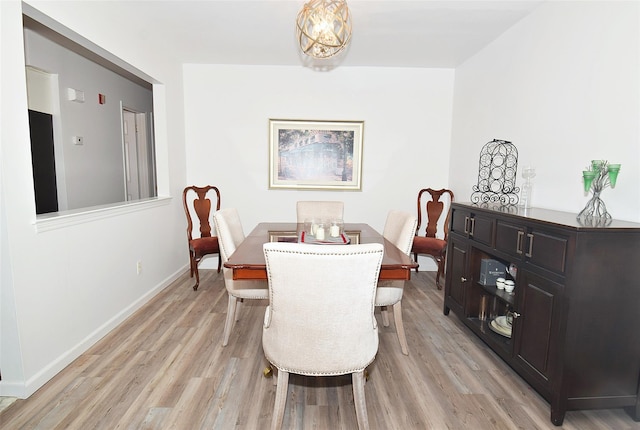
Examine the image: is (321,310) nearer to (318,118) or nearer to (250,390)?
(250,390)

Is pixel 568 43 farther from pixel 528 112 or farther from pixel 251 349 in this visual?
pixel 251 349

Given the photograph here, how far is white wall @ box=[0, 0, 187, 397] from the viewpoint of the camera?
178cm

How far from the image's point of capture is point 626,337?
5.56 feet

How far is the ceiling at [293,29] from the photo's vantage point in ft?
8.72

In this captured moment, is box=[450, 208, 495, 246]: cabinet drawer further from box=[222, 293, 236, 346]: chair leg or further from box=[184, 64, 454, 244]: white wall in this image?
box=[222, 293, 236, 346]: chair leg

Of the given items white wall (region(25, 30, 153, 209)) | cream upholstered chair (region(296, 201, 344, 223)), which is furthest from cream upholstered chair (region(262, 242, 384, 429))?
white wall (region(25, 30, 153, 209))

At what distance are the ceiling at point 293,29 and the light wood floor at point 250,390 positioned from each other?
2.48m

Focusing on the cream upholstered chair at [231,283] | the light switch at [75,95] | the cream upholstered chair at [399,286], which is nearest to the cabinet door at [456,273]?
the cream upholstered chair at [399,286]

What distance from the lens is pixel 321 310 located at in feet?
4.58

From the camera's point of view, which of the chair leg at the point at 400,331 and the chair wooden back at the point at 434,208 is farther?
the chair wooden back at the point at 434,208

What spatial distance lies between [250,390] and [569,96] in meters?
2.83

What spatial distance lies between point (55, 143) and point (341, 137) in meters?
3.11

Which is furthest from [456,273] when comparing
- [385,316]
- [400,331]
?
[400,331]

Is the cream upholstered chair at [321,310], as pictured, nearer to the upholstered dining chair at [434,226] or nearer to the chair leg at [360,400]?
the chair leg at [360,400]
